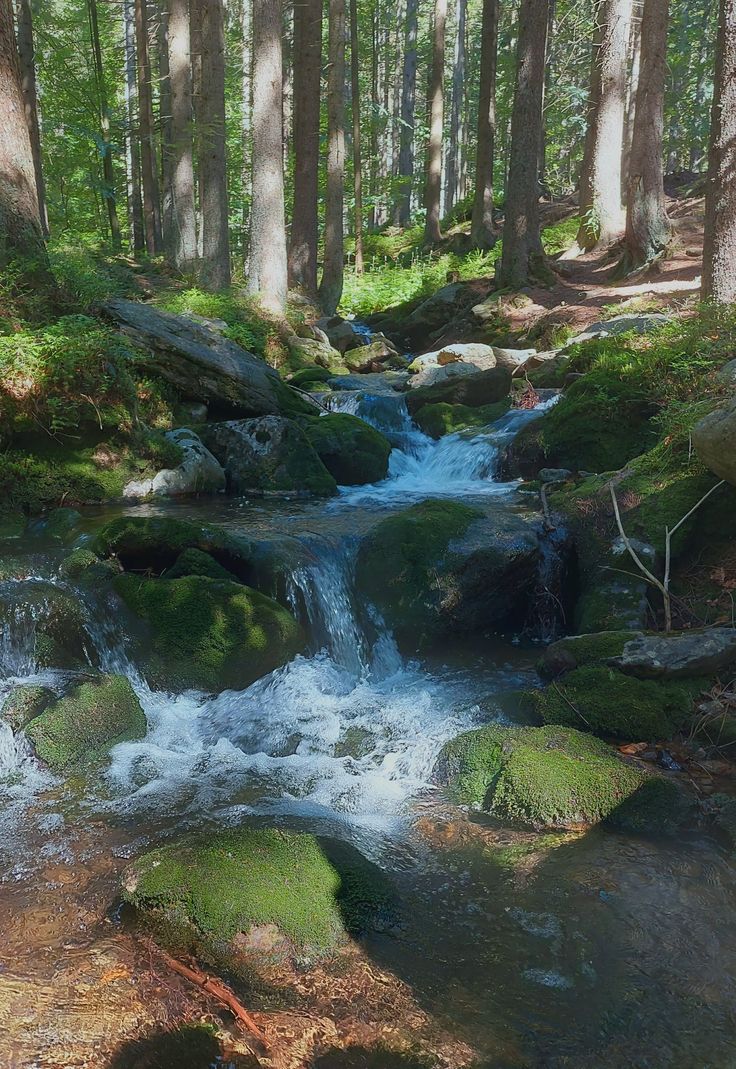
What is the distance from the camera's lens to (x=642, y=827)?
15.0 feet

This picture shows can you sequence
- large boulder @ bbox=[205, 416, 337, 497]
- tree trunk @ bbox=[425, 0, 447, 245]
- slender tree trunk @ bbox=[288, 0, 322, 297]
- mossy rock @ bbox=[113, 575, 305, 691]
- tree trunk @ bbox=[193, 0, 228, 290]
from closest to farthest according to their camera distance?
mossy rock @ bbox=[113, 575, 305, 691], large boulder @ bbox=[205, 416, 337, 497], tree trunk @ bbox=[193, 0, 228, 290], slender tree trunk @ bbox=[288, 0, 322, 297], tree trunk @ bbox=[425, 0, 447, 245]

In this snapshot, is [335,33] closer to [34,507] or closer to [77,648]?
[34,507]

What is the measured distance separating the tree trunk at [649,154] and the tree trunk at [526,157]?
85.0 inches

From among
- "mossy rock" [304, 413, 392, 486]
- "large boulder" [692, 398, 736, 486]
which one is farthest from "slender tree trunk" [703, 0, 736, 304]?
"mossy rock" [304, 413, 392, 486]

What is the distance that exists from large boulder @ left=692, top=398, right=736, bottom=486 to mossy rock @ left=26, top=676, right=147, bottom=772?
5081 mm

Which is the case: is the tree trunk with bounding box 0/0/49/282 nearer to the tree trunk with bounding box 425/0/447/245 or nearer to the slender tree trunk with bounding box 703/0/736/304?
the slender tree trunk with bounding box 703/0/736/304

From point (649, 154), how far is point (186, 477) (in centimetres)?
1305

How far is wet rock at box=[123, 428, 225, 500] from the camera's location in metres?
9.95

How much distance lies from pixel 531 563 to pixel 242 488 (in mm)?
4507

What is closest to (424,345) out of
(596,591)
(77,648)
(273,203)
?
(273,203)

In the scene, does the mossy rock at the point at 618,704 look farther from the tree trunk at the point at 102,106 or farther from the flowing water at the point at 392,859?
the tree trunk at the point at 102,106

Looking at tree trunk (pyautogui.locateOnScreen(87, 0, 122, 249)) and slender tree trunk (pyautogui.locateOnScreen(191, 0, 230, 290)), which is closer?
slender tree trunk (pyautogui.locateOnScreen(191, 0, 230, 290))

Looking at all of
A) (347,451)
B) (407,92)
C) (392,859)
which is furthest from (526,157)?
(407,92)

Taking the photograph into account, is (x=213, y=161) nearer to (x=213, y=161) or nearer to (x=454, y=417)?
(x=213, y=161)
